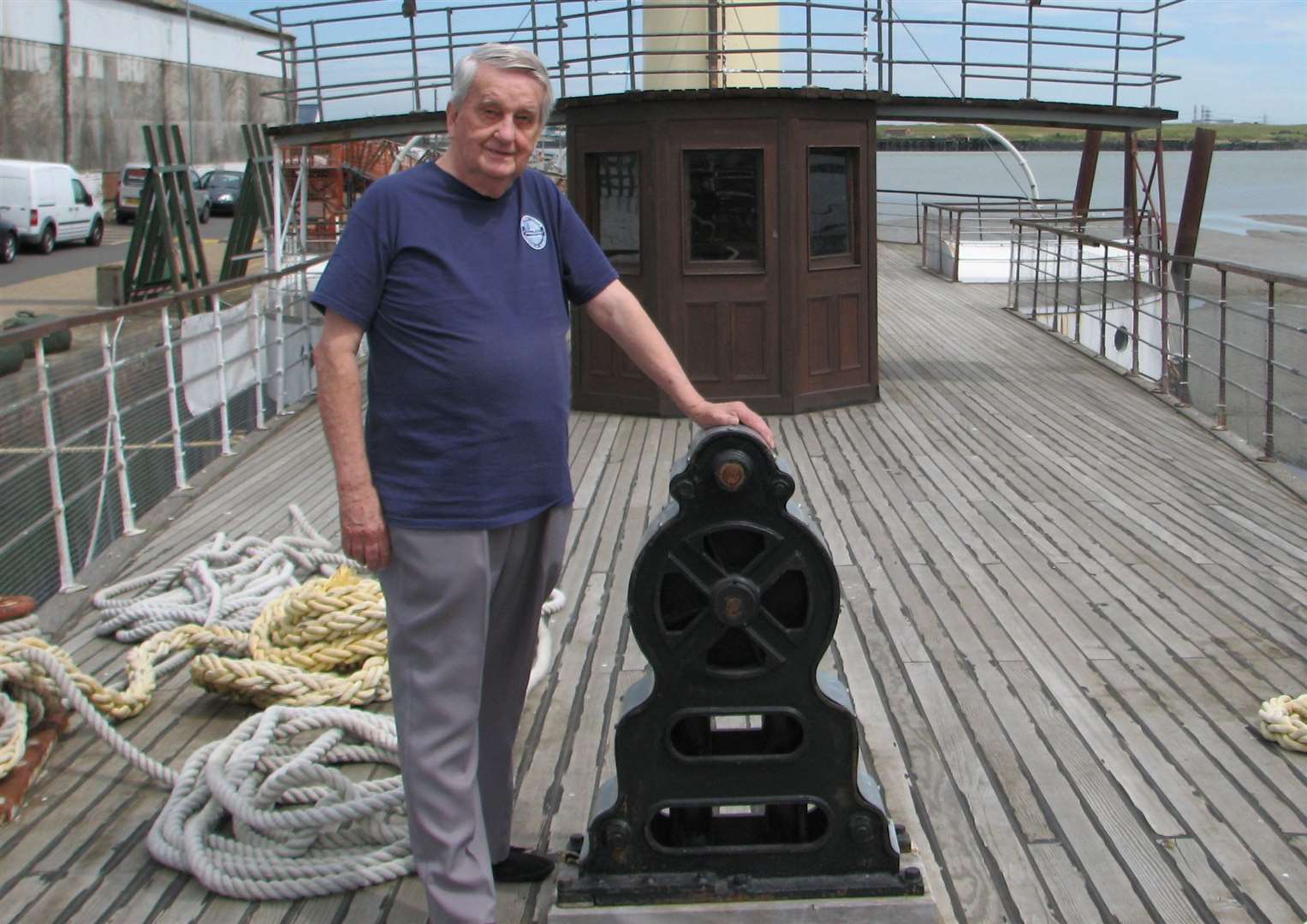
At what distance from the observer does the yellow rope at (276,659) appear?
394 cm

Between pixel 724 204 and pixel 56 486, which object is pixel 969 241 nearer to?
pixel 724 204

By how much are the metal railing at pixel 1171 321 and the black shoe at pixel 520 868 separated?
525cm

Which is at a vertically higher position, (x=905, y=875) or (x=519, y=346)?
(x=519, y=346)

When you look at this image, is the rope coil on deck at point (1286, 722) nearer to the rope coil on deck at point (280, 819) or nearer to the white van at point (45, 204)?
the rope coil on deck at point (280, 819)

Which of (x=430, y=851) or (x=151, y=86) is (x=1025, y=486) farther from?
(x=151, y=86)

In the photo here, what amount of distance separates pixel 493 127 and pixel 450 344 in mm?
400

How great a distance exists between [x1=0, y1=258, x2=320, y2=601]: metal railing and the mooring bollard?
286 centimetres

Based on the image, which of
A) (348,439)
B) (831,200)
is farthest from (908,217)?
(348,439)

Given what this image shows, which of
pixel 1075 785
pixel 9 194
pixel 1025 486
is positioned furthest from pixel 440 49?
pixel 9 194

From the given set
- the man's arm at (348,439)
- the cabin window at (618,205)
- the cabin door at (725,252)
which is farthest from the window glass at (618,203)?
the man's arm at (348,439)

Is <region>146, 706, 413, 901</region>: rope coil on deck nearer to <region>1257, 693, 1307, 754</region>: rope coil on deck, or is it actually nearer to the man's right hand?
the man's right hand

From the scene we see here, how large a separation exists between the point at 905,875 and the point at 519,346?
4.10 feet

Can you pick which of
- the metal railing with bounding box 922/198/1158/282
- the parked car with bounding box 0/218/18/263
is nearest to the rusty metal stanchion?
the metal railing with bounding box 922/198/1158/282

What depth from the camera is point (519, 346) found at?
2.61 metres
